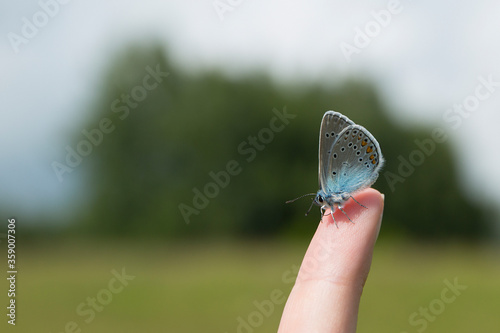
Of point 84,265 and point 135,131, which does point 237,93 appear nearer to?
point 135,131

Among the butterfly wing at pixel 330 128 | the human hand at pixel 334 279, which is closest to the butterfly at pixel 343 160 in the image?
the butterfly wing at pixel 330 128

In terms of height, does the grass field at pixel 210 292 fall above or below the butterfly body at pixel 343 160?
below

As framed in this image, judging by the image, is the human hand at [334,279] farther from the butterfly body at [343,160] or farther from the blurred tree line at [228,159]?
the blurred tree line at [228,159]

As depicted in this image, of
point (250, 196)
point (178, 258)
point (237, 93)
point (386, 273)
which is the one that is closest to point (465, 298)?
point (386, 273)

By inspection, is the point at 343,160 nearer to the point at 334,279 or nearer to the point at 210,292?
the point at 334,279

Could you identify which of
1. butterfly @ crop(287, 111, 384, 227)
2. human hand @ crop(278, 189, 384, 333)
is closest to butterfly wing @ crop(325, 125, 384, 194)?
butterfly @ crop(287, 111, 384, 227)

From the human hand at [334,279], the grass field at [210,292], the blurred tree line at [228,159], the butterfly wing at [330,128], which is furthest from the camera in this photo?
the blurred tree line at [228,159]

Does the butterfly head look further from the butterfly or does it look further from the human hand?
the human hand
